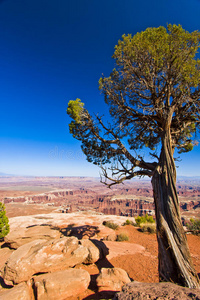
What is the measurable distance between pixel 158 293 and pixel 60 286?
3016 millimetres

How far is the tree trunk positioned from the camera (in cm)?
411

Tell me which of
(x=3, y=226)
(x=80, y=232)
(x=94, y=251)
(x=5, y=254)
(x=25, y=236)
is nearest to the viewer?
(x=94, y=251)

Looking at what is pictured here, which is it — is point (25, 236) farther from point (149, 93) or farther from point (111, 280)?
point (149, 93)

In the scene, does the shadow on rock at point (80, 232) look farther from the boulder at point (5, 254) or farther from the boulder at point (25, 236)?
the boulder at point (5, 254)

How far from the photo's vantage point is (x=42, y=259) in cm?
537

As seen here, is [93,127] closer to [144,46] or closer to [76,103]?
[76,103]

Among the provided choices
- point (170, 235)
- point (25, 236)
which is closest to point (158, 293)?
point (170, 235)

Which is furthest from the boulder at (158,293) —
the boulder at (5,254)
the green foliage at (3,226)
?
the green foliage at (3,226)

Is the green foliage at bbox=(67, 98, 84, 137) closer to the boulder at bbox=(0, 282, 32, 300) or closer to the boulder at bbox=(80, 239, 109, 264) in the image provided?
the boulder at bbox=(80, 239, 109, 264)

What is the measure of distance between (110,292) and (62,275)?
60.8 inches

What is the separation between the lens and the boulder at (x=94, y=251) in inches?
248

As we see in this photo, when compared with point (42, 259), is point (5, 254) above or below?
below

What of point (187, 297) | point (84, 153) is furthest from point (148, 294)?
point (84, 153)

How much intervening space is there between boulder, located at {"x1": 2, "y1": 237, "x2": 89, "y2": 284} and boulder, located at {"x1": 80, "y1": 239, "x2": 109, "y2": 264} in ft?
0.83
